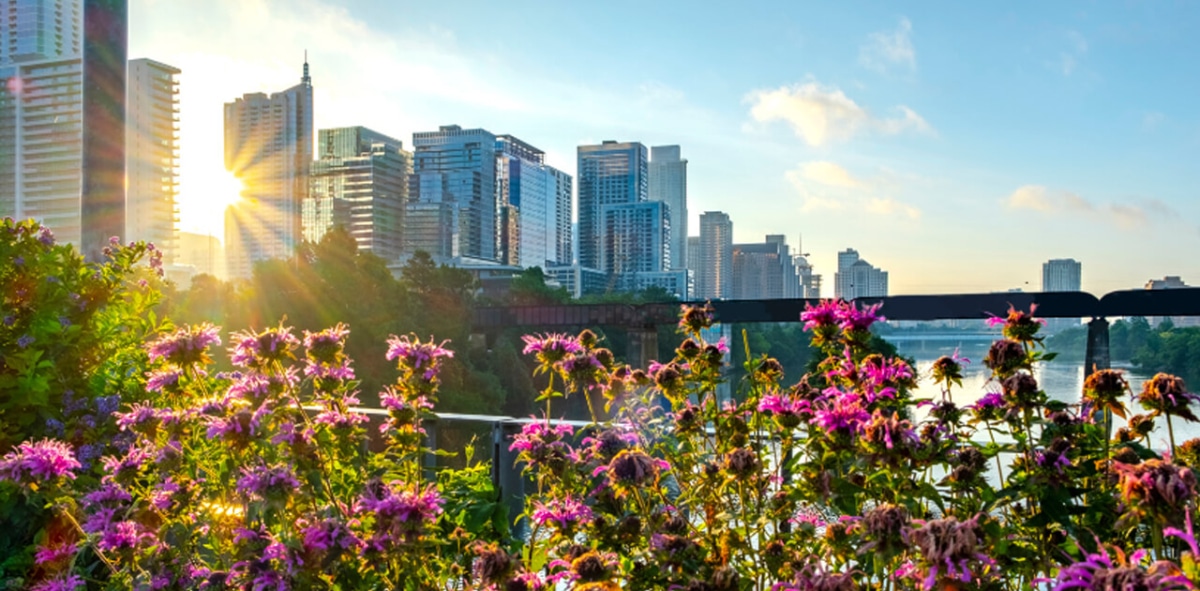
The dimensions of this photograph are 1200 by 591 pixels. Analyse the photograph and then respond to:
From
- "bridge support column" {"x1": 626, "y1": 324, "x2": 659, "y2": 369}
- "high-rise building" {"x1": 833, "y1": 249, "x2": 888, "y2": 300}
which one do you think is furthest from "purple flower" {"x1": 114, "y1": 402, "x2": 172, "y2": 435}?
"high-rise building" {"x1": 833, "y1": 249, "x2": 888, "y2": 300}

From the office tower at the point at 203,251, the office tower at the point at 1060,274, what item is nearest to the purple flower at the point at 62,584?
the office tower at the point at 1060,274

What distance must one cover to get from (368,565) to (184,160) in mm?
5291

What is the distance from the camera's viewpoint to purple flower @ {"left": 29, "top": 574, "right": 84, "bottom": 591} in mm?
1346

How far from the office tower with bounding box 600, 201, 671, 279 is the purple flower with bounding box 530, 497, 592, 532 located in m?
91.5

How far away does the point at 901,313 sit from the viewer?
16688 millimetres

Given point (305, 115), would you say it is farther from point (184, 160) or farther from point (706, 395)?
point (706, 395)

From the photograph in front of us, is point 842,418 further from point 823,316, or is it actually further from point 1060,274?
point 1060,274

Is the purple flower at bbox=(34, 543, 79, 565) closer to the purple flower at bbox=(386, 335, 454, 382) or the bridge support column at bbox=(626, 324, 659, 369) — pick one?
the purple flower at bbox=(386, 335, 454, 382)

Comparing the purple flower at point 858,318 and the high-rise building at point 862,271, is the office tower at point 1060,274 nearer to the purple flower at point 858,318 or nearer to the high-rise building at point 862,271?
the high-rise building at point 862,271

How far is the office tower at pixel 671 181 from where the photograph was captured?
133887mm

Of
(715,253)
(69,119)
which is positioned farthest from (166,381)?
(715,253)

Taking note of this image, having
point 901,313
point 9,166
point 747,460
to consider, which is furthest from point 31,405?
point 901,313

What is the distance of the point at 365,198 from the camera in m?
68.1

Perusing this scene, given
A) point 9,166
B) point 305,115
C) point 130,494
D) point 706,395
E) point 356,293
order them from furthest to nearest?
point 305,115, point 356,293, point 9,166, point 706,395, point 130,494
